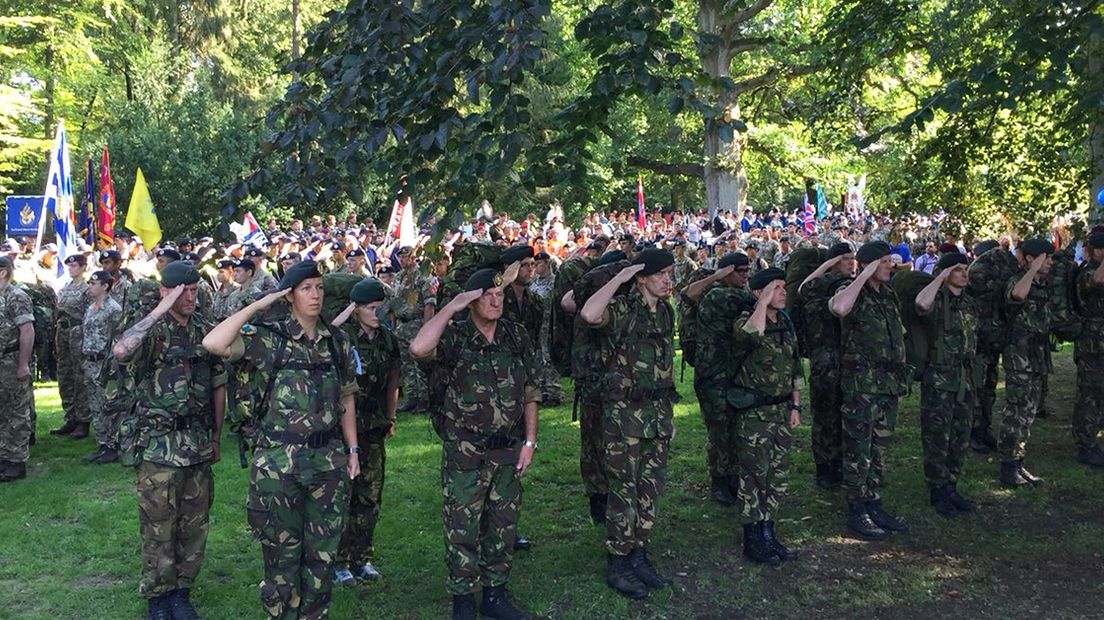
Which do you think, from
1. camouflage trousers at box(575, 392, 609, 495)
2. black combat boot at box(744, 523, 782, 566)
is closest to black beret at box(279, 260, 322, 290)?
camouflage trousers at box(575, 392, 609, 495)

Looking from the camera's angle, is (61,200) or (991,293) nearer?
(991,293)

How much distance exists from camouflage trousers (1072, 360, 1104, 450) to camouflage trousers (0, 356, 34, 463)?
10175 millimetres

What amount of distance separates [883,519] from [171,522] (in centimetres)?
527

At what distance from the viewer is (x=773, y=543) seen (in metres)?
7.14

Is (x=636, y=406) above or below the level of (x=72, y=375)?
below

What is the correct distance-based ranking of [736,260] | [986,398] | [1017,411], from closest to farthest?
[736,260]
[1017,411]
[986,398]

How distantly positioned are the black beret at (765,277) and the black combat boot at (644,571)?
2046 millimetres

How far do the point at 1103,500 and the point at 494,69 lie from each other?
668 cm

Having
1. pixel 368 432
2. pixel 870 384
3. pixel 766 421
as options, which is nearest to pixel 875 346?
pixel 870 384

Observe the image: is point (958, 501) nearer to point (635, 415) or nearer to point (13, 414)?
point (635, 415)

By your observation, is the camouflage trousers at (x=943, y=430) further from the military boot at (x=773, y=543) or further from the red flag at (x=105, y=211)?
the red flag at (x=105, y=211)

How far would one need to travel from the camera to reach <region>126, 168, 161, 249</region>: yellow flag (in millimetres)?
11234

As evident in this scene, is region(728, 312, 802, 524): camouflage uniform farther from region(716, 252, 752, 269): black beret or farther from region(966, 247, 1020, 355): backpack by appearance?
region(966, 247, 1020, 355): backpack

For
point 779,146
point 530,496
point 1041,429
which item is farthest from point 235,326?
point 779,146
